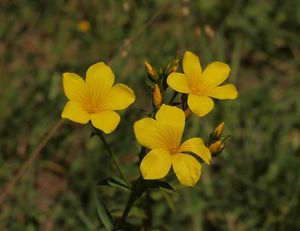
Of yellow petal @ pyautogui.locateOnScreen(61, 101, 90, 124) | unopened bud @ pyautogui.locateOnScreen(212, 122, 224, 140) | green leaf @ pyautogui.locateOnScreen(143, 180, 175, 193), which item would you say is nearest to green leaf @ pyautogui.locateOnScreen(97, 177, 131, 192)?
green leaf @ pyautogui.locateOnScreen(143, 180, 175, 193)

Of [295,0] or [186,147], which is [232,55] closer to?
[295,0]

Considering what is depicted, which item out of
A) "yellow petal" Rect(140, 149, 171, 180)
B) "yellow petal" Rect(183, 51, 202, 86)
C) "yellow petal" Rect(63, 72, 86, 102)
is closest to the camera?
"yellow petal" Rect(140, 149, 171, 180)

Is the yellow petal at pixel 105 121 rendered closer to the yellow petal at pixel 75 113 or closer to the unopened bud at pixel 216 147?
the yellow petal at pixel 75 113

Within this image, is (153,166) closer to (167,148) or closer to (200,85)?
(167,148)

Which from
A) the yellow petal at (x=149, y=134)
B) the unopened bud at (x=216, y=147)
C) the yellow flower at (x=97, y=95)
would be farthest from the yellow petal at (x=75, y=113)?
the unopened bud at (x=216, y=147)

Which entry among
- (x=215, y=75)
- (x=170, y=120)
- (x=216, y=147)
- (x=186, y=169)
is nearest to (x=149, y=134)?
(x=170, y=120)

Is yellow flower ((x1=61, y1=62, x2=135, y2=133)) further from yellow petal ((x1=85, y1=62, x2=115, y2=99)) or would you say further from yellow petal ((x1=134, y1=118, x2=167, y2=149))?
yellow petal ((x1=134, y1=118, x2=167, y2=149))
